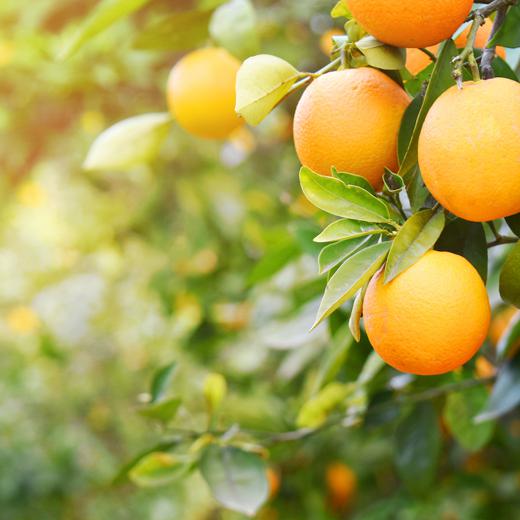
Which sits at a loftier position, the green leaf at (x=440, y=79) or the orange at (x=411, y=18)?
the orange at (x=411, y=18)

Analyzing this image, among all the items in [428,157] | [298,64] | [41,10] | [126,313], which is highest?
[428,157]

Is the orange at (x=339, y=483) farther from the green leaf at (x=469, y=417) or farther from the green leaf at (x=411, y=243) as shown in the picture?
the green leaf at (x=411, y=243)

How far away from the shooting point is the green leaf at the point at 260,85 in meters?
0.45

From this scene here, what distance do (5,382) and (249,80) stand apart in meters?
1.75

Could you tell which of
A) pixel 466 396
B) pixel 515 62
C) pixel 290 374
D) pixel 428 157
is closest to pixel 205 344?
pixel 290 374

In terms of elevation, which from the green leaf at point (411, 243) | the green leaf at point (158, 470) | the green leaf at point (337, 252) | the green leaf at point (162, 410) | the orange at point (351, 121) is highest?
the orange at point (351, 121)

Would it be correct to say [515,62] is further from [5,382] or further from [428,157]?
[5,382]

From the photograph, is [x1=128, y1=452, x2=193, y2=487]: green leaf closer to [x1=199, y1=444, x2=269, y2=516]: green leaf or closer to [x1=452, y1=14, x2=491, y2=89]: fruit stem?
[x1=199, y1=444, x2=269, y2=516]: green leaf

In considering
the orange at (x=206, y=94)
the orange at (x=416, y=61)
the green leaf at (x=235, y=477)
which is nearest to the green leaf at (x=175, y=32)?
the orange at (x=206, y=94)

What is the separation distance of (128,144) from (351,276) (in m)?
0.43

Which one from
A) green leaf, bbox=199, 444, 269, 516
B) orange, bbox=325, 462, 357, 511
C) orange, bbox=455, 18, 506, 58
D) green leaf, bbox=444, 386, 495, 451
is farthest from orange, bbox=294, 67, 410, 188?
orange, bbox=325, 462, 357, 511

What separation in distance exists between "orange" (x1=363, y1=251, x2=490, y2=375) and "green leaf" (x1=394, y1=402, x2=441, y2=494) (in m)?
0.49

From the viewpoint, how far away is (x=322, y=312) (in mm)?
409

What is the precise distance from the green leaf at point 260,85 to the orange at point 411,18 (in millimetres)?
63
